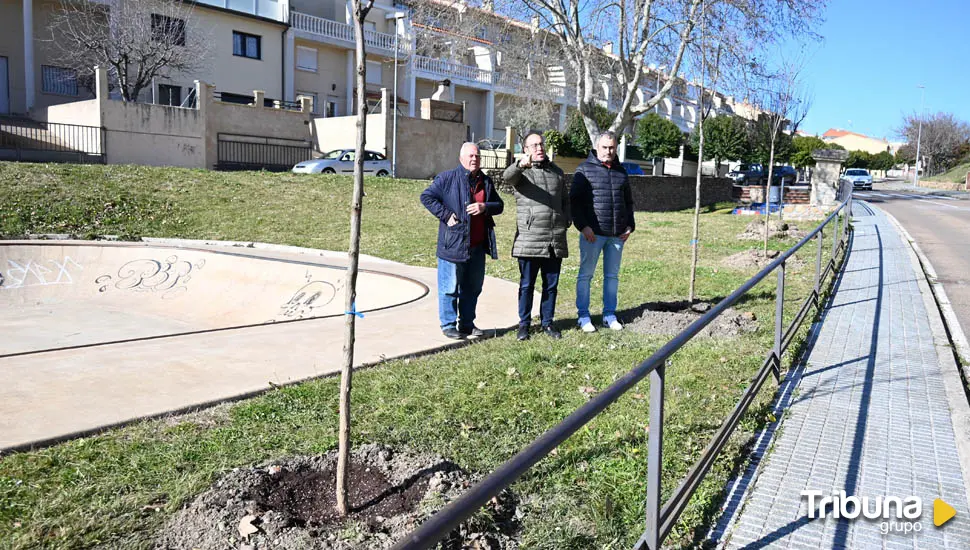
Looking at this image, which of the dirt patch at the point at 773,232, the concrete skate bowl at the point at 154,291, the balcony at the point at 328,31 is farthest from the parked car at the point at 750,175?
the concrete skate bowl at the point at 154,291

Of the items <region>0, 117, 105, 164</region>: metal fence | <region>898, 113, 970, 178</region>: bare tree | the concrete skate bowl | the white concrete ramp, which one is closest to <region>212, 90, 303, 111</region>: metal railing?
<region>0, 117, 105, 164</region>: metal fence

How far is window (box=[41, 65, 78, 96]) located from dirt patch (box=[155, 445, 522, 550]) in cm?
3225

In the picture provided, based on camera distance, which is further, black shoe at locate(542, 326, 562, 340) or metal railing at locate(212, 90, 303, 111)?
metal railing at locate(212, 90, 303, 111)

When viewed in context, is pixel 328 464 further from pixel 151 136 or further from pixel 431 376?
pixel 151 136

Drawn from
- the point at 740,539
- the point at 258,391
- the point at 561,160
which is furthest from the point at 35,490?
the point at 561,160

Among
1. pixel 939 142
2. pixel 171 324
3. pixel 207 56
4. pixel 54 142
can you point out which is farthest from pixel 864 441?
pixel 939 142

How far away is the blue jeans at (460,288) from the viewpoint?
6570 mm

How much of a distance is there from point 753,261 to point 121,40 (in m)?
26.1

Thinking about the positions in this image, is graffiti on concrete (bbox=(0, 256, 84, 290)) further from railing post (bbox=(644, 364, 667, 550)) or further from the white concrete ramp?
railing post (bbox=(644, 364, 667, 550))

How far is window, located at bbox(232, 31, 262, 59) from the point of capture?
1391 inches

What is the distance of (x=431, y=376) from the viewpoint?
5383 mm

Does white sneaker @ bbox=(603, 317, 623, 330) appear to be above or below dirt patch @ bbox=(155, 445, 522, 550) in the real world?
above

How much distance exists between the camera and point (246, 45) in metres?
36.0

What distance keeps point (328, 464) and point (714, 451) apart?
6.57ft
